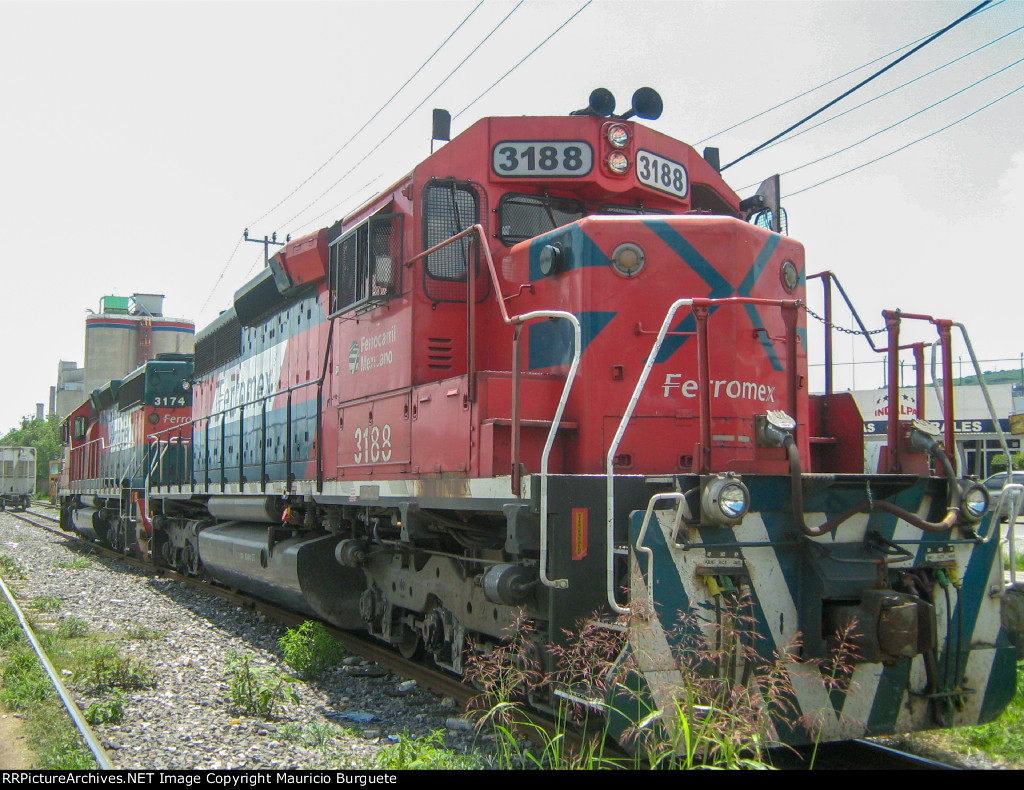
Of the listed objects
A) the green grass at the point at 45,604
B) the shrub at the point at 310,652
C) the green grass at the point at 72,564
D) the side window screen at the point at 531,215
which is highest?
the side window screen at the point at 531,215

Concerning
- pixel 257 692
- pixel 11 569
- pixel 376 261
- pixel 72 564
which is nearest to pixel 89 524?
pixel 72 564

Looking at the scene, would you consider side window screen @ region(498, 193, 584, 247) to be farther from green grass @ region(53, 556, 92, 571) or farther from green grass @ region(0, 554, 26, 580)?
green grass @ region(53, 556, 92, 571)

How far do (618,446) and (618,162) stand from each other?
196 cm

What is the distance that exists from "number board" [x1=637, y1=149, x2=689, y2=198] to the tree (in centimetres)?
5764

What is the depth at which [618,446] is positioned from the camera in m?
4.39

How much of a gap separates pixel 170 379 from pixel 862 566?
521 inches

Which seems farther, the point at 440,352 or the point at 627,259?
the point at 440,352

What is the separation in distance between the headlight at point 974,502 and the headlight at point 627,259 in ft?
6.46

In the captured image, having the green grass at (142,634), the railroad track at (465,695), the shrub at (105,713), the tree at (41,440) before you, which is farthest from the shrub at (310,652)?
the tree at (41,440)

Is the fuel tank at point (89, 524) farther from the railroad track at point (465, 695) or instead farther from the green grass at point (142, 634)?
the green grass at point (142, 634)

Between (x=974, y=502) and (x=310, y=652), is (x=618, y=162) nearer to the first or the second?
(x=974, y=502)

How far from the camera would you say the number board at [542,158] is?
5.41 meters

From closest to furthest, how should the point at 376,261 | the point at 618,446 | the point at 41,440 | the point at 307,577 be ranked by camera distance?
the point at 618,446
the point at 376,261
the point at 307,577
the point at 41,440

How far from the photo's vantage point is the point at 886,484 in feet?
14.1
